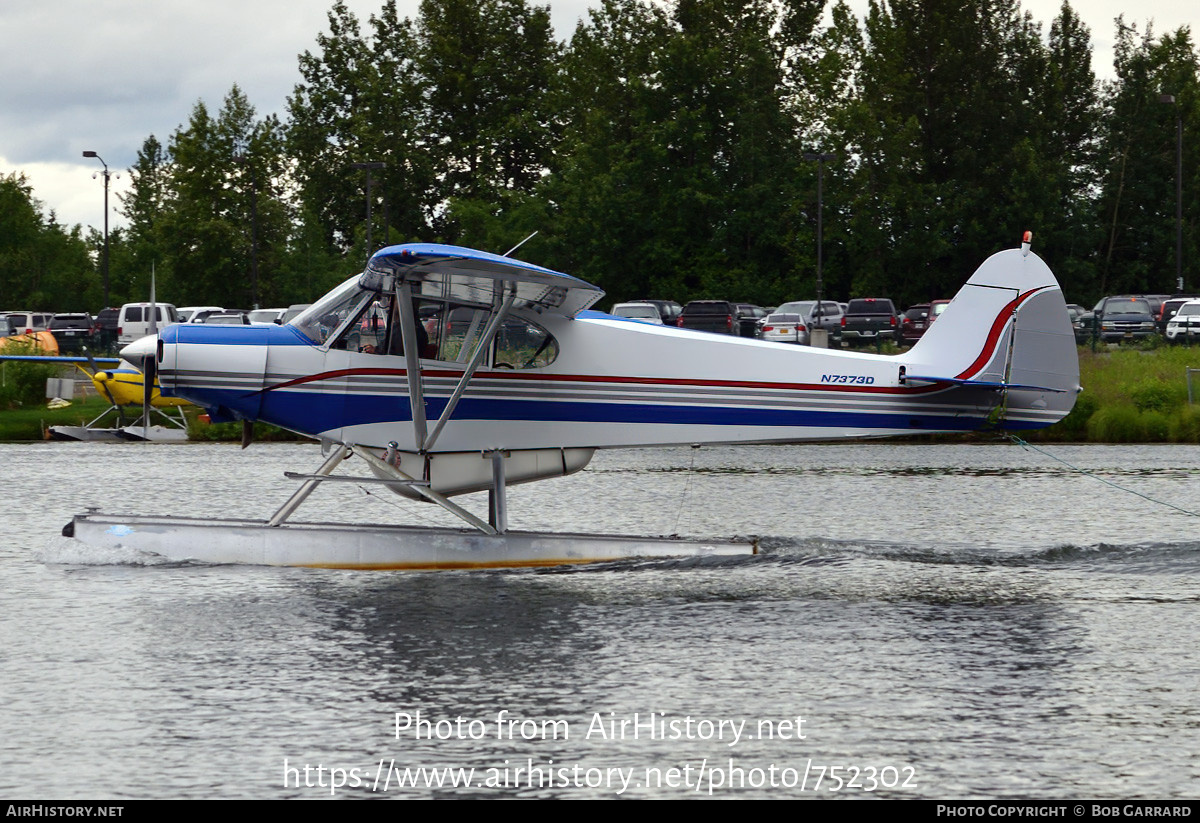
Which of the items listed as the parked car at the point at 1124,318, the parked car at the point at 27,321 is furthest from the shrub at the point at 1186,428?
the parked car at the point at 27,321

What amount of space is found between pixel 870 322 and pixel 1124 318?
9.65m

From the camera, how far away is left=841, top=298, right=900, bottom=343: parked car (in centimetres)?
4934

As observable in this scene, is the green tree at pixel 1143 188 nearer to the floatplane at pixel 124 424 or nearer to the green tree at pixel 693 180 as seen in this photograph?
the green tree at pixel 693 180

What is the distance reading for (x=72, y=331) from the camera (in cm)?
5978

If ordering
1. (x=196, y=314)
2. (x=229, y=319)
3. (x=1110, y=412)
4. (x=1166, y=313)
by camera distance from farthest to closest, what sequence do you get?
(x=1166, y=313), (x=196, y=314), (x=229, y=319), (x=1110, y=412)

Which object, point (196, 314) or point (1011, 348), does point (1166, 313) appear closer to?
point (196, 314)

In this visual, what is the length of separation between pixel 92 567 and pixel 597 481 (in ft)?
31.4

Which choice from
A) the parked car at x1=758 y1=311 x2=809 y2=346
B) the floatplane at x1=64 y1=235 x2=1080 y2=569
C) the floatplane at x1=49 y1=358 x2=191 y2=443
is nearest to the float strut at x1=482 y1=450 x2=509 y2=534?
the floatplane at x1=64 y1=235 x2=1080 y2=569

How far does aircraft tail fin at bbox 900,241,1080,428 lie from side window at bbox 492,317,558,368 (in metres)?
3.26

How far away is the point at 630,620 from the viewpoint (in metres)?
10.3

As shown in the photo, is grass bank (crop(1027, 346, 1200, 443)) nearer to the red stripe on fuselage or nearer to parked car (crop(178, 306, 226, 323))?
the red stripe on fuselage

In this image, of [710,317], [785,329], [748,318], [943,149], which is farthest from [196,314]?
[943,149]

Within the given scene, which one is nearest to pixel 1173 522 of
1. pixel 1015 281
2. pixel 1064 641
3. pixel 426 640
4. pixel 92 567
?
pixel 1015 281

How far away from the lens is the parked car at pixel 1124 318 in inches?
1893
